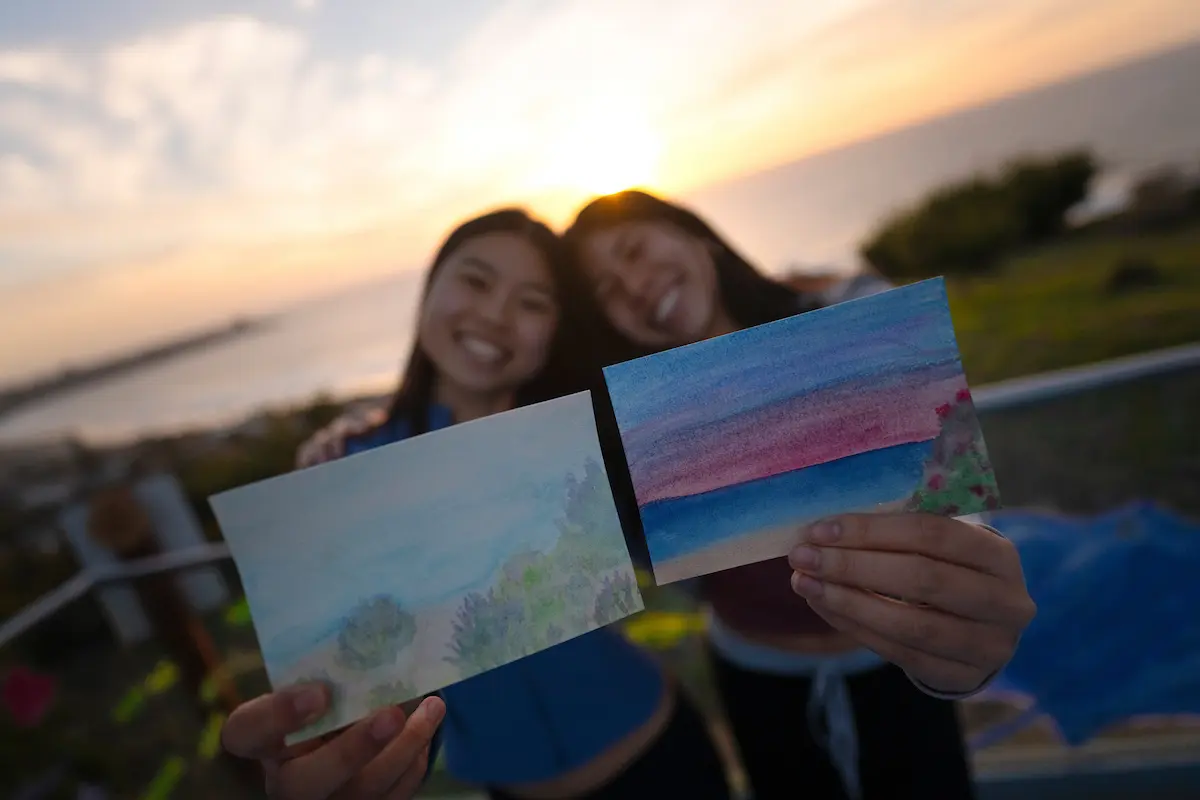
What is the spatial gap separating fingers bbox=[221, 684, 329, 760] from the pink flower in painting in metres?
2.11

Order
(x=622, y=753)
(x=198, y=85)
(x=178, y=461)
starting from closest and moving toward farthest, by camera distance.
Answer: (x=622, y=753), (x=198, y=85), (x=178, y=461)

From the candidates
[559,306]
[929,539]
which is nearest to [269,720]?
[559,306]

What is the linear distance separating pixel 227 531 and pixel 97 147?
1.28 metres

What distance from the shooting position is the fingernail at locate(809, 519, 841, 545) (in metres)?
0.63

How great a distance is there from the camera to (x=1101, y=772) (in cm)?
131

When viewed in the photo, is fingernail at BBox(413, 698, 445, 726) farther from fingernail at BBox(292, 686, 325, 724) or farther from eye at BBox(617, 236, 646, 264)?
eye at BBox(617, 236, 646, 264)

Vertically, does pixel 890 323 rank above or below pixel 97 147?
below

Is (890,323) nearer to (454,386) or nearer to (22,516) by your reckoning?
(454,386)

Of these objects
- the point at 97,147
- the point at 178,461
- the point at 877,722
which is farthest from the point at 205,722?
the point at 877,722

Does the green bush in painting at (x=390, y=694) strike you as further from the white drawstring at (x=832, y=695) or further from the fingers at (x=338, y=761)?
the white drawstring at (x=832, y=695)

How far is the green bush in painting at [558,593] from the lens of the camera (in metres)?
0.67

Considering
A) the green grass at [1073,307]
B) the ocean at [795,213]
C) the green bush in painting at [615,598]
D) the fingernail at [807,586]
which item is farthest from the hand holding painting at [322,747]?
the green grass at [1073,307]

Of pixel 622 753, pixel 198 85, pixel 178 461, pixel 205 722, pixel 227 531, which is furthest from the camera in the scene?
pixel 178 461

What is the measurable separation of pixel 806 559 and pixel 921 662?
0.57 feet
